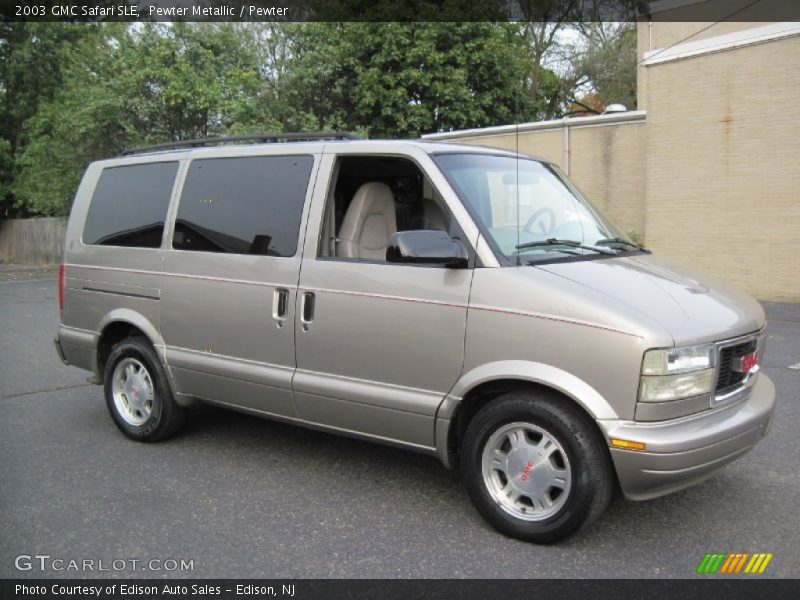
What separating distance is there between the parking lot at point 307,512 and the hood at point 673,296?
1.08 m

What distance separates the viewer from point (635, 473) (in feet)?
10.8

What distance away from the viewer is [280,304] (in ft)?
14.6

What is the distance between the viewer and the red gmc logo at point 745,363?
3.63 meters

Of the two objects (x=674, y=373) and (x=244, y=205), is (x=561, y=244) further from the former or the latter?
(x=244, y=205)

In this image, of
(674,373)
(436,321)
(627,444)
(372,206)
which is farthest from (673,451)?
(372,206)

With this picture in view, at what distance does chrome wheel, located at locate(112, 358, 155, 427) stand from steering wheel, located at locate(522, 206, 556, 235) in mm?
3037

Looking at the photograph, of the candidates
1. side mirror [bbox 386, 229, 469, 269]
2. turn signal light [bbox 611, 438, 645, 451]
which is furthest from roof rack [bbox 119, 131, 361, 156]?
turn signal light [bbox 611, 438, 645, 451]

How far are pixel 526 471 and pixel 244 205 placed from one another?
2.54m

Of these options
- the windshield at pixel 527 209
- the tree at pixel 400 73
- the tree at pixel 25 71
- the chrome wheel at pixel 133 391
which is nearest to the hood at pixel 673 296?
the windshield at pixel 527 209

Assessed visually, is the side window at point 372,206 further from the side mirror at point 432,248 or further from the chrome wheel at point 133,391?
the chrome wheel at point 133,391

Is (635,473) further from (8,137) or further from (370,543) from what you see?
(8,137)

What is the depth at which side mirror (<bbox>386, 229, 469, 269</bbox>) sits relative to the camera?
3.75m
